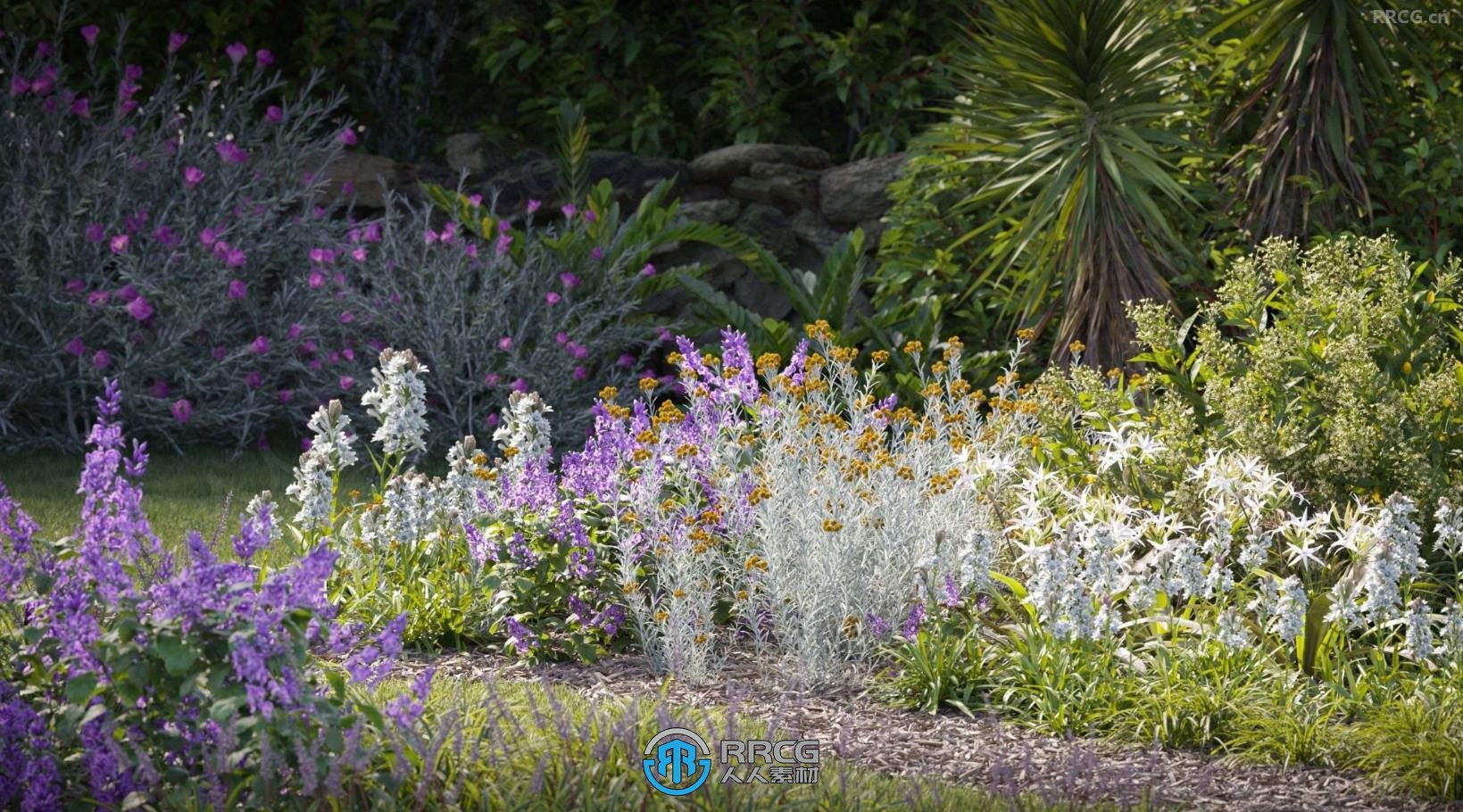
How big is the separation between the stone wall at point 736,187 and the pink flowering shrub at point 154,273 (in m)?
1.48

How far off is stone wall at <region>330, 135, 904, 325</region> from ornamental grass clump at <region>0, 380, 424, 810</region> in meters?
6.44

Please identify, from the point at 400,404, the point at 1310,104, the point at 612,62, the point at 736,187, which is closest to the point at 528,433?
the point at 400,404

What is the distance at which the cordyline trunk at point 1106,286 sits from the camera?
23.6 feet

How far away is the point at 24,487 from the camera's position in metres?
6.63

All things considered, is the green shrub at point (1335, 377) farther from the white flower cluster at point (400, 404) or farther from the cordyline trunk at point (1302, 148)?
the white flower cluster at point (400, 404)

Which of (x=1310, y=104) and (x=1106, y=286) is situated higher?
(x=1310, y=104)

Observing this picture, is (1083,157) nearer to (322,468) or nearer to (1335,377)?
(1335,377)

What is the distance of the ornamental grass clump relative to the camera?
8.97 ft

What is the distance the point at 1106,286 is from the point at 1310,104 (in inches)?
55.9

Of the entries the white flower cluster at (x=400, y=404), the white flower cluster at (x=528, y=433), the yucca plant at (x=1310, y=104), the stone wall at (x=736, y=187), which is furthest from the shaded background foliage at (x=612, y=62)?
the white flower cluster at (x=400, y=404)

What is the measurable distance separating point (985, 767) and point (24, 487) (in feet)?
15.9

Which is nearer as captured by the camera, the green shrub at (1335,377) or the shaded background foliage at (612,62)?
the green shrub at (1335,377)

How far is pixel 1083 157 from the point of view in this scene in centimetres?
745

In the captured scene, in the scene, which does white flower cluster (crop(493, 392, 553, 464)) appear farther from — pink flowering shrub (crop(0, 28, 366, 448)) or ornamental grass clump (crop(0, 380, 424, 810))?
pink flowering shrub (crop(0, 28, 366, 448))
